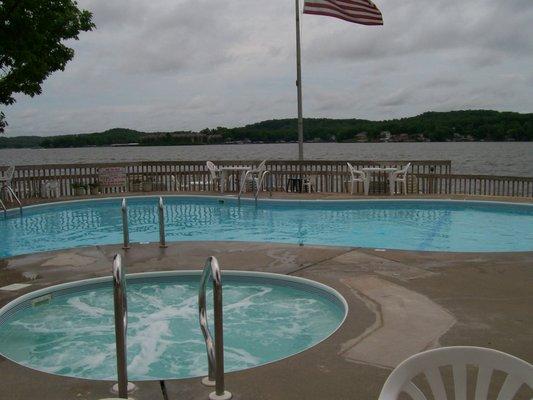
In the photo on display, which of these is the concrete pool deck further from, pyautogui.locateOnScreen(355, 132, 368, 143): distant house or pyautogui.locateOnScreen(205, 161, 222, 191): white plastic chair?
pyautogui.locateOnScreen(355, 132, 368, 143): distant house

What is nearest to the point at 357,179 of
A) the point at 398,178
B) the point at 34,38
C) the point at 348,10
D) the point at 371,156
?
the point at 398,178

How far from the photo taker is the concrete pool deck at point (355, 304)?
10.5 ft

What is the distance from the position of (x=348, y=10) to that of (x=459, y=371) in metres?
13.2

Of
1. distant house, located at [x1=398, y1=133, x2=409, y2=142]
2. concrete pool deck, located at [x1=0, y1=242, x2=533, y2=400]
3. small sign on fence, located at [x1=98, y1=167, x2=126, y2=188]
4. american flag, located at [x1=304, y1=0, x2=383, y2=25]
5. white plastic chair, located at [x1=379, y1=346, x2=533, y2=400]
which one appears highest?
american flag, located at [x1=304, y1=0, x2=383, y2=25]

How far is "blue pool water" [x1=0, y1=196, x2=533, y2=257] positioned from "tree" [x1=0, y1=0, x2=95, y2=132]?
10.0 ft

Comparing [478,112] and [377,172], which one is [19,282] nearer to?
[377,172]

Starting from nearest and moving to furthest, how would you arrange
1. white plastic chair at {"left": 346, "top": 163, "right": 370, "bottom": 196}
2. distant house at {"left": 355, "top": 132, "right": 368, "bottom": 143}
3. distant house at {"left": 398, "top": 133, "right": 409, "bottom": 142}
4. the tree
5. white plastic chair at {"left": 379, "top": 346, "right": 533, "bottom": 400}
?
white plastic chair at {"left": 379, "top": 346, "right": 533, "bottom": 400}, the tree, white plastic chair at {"left": 346, "top": 163, "right": 370, "bottom": 196}, distant house at {"left": 355, "top": 132, "right": 368, "bottom": 143}, distant house at {"left": 398, "top": 133, "right": 409, "bottom": 142}

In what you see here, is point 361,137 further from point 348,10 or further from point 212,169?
point 212,169

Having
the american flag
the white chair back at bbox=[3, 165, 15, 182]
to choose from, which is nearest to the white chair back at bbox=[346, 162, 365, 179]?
the american flag

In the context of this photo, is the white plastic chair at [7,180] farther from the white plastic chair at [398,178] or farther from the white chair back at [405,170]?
the white chair back at [405,170]

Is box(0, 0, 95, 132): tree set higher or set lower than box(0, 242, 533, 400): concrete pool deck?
higher

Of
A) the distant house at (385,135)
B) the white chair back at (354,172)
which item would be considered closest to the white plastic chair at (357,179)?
the white chair back at (354,172)

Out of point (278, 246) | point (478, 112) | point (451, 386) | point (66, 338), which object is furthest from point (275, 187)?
point (478, 112)

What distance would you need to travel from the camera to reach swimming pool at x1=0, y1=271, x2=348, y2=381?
4.52 metres
